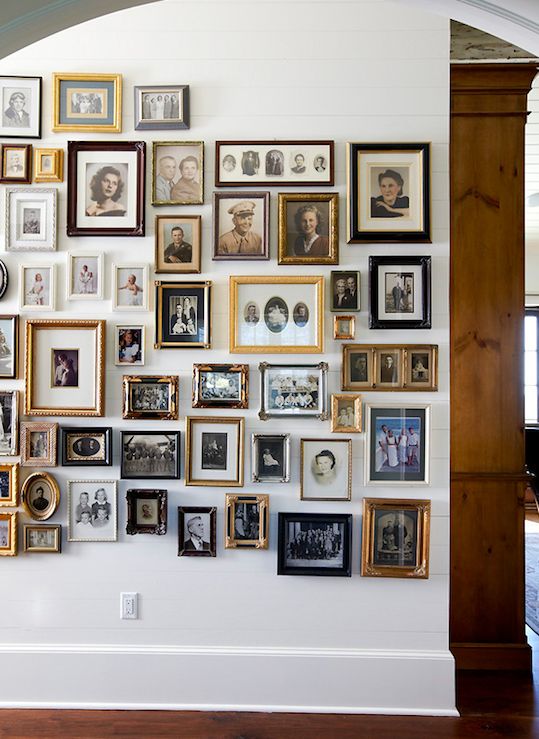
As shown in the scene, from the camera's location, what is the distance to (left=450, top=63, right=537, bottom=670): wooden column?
284 centimetres

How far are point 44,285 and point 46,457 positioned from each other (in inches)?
27.8

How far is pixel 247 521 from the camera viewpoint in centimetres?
245

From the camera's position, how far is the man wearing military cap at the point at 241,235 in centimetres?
246

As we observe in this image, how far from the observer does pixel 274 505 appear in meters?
2.48

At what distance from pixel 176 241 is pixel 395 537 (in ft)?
4.91

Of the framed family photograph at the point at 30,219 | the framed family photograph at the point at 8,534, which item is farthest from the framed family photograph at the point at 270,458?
the framed family photograph at the point at 30,219

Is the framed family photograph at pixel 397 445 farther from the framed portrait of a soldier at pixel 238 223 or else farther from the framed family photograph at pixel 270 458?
the framed portrait of a soldier at pixel 238 223

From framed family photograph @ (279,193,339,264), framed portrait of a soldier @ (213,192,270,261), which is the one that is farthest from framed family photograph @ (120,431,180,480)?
framed family photograph @ (279,193,339,264)

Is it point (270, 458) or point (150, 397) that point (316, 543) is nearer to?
point (270, 458)

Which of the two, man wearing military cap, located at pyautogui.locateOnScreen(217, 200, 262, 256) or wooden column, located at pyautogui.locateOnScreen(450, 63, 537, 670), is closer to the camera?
man wearing military cap, located at pyautogui.locateOnScreen(217, 200, 262, 256)

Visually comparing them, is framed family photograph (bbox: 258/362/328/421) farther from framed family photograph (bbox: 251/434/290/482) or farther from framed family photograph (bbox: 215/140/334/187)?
framed family photograph (bbox: 215/140/334/187)

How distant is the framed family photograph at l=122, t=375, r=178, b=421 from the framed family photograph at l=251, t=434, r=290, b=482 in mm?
359

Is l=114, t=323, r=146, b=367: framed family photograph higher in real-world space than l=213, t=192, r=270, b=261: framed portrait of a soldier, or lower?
lower

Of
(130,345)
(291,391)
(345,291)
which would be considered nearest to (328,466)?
(291,391)
